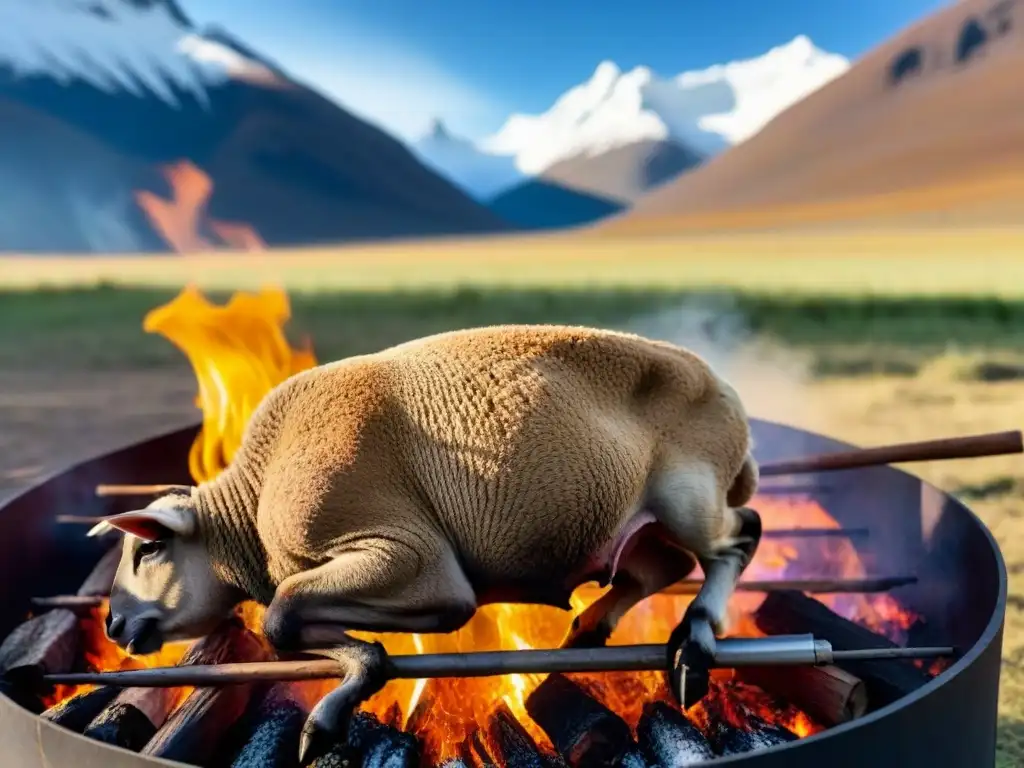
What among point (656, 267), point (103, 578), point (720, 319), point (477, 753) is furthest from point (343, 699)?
point (656, 267)

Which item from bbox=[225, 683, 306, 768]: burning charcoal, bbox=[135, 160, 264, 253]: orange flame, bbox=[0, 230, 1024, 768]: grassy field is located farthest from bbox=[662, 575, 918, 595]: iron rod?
bbox=[135, 160, 264, 253]: orange flame

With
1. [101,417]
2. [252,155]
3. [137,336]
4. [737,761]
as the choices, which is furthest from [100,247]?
[737,761]

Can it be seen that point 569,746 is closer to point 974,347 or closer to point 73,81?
point 974,347

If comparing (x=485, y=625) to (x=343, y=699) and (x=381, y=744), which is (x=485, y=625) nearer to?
(x=381, y=744)

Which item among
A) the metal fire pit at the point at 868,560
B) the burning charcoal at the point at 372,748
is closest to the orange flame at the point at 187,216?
the metal fire pit at the point at 868,560

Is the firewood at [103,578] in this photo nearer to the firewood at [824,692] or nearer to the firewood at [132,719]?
the firewood at [132,719]

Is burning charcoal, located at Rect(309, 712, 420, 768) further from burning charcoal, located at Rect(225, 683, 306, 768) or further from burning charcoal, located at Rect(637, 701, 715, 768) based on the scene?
burning charcoal, located at Rect(637, 701, 715, 768)
